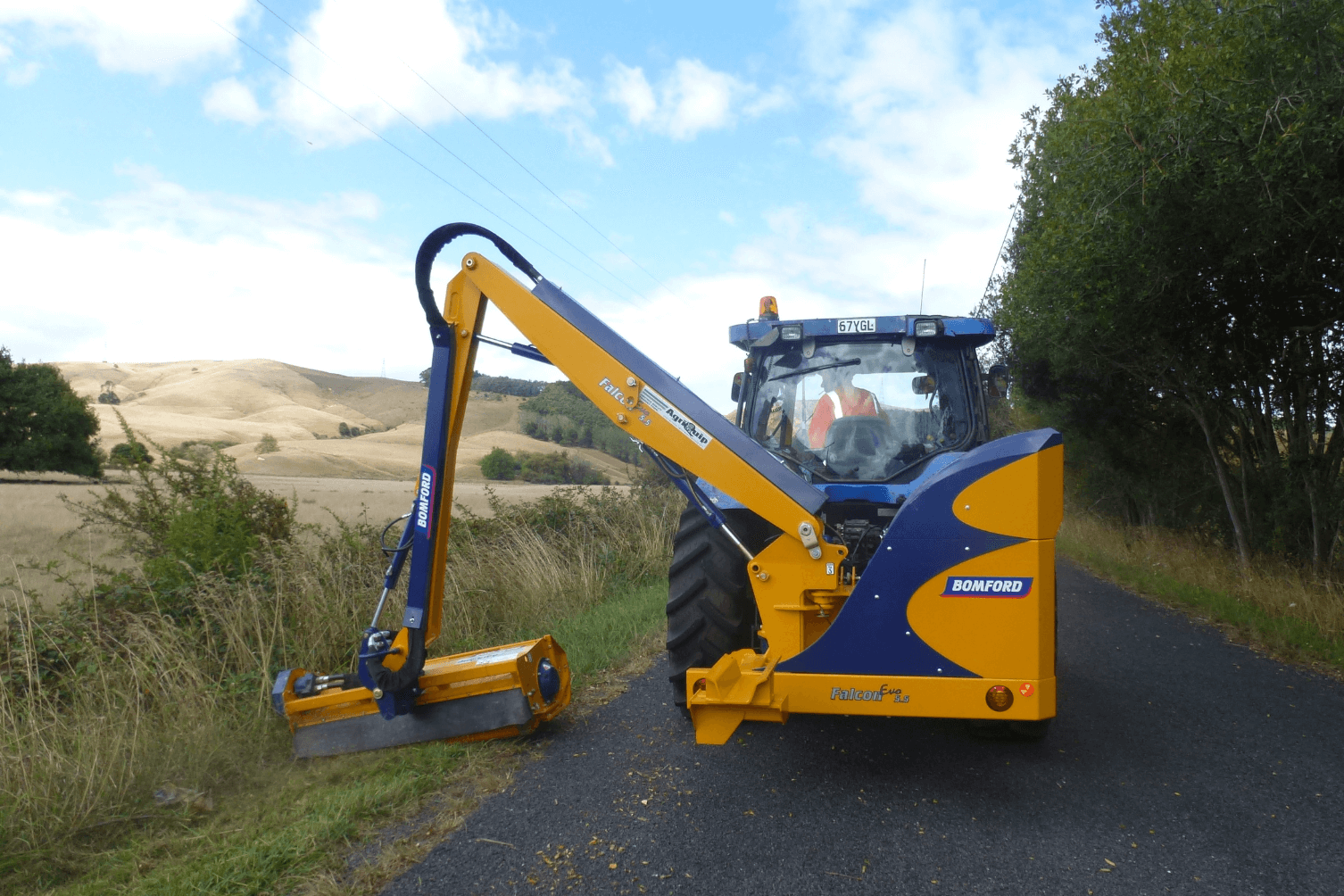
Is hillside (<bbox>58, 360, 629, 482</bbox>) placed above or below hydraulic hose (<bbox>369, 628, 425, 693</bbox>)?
above

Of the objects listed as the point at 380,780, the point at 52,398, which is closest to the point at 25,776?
the point at 380,780

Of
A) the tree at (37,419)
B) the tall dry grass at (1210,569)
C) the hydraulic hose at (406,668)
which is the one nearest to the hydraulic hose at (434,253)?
the hydraulic hose at (406,668)

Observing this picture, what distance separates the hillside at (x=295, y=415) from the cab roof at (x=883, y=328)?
26.9m

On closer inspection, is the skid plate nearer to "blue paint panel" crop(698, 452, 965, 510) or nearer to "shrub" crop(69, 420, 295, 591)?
"blue paint panel" crop(698, 452, 965, 510)

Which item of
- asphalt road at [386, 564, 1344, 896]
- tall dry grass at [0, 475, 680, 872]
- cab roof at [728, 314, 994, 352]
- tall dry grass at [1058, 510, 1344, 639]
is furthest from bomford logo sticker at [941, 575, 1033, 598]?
tall dry grass at [1058, 510, 1344, 639]

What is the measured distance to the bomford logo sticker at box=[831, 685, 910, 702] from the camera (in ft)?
10.1

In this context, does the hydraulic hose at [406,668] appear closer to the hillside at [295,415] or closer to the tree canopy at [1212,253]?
the tree canopy at [1212,253]

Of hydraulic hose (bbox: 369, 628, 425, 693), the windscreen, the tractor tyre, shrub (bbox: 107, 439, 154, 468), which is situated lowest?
hydraulic hose (bbox: 369, 628, 425, 693)

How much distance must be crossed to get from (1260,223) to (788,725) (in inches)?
191

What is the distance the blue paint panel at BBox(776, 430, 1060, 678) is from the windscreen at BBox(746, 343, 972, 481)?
1.60 m

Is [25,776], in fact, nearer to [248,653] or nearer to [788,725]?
[248,653]

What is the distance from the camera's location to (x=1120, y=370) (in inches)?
409

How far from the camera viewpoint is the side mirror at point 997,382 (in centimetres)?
524

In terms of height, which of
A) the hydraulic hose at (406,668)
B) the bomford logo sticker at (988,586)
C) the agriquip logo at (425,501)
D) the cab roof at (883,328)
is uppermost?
the cab roof at (883,328)
